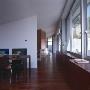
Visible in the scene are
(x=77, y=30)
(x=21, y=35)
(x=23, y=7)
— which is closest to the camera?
(x=77, y=30)

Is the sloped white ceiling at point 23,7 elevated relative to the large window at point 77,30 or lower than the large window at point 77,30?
elevated

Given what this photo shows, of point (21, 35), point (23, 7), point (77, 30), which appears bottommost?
point (21, 35)

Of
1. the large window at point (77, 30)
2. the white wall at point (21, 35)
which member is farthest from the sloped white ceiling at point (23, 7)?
the large window at point (77, 30)

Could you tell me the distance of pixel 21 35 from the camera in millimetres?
9492

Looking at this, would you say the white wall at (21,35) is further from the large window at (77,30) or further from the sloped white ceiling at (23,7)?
the large window at (77,30)

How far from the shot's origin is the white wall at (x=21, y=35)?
30.9 feet

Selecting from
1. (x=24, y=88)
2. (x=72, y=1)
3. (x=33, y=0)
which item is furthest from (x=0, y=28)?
(x=24, y=88)

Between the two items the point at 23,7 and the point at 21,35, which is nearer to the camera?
the point at 23,7

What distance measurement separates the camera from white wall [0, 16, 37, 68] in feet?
30.9

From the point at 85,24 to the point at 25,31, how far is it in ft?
15.0

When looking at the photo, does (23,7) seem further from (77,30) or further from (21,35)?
(21,35)

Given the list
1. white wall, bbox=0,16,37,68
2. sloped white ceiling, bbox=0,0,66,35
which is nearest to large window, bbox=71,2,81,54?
sloped white ceiling, bbox=0,0,66,35

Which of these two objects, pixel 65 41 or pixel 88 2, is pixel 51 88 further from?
pixel 65 41

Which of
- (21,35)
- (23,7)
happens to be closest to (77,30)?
(23,7)
